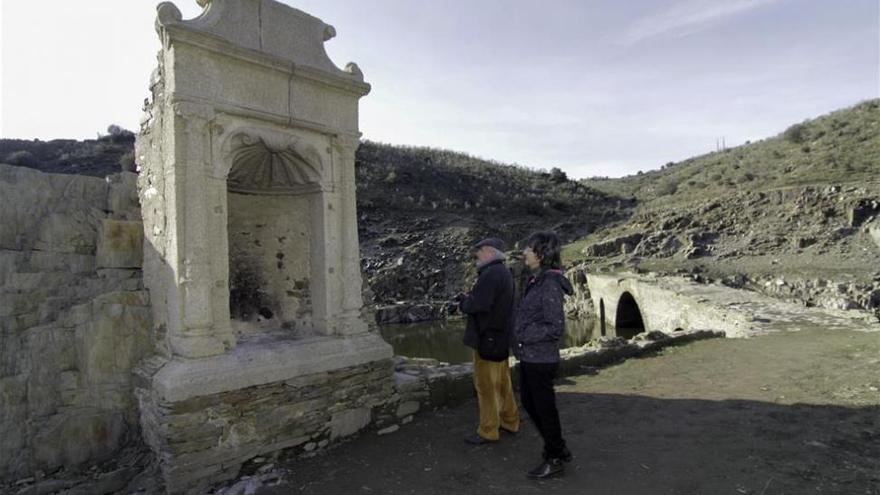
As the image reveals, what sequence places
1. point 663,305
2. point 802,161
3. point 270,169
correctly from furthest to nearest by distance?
point 802,161 < point 663,305 < point 270,169

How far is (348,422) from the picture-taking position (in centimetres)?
474

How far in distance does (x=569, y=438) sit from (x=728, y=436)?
1.34 m

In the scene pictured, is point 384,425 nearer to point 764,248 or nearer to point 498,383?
point 498,383

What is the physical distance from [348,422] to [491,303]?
181 cm

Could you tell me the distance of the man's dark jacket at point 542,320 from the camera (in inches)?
146

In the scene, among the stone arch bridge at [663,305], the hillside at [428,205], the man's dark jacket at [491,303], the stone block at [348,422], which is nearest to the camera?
the man's dark jacket at [491,303]

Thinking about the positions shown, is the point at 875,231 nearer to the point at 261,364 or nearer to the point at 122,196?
the point at 261,364

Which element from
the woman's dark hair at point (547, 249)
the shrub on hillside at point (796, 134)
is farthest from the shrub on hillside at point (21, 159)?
the shrub on hillside at point (796, 134)

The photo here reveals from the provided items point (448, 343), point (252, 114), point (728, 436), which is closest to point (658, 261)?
point (448, 343)

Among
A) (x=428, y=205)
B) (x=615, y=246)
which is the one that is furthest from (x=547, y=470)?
(x=428, y=205)

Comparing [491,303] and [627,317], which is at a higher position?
[491,303]

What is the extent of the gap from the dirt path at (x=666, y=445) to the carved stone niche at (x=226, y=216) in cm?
66

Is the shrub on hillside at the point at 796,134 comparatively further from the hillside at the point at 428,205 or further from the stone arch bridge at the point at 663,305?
the stone arch bridge at the point at 663,305

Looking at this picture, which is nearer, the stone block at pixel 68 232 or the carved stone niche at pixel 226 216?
the carved stone niche at pixel 226 216
